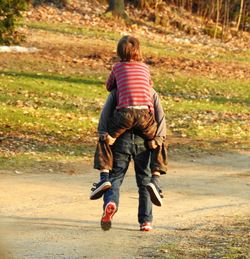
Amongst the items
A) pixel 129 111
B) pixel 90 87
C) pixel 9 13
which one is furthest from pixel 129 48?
pixel 90 87

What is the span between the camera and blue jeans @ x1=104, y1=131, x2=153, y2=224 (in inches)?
338

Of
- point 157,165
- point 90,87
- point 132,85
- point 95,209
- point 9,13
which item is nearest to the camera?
point 132,85

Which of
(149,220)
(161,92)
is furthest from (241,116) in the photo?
(149,220)

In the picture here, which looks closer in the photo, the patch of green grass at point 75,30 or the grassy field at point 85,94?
the grassy field at point 85,94

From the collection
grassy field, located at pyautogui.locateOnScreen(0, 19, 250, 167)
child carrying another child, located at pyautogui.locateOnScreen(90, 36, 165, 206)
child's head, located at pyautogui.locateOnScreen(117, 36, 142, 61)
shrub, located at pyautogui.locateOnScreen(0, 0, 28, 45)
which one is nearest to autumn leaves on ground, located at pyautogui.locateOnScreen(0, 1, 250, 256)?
grassy field, located at pyautogui.locateOnScreen(0, 19, 250, 167)

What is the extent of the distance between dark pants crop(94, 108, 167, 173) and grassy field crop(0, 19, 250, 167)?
4.74 metres

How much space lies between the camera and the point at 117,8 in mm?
35312

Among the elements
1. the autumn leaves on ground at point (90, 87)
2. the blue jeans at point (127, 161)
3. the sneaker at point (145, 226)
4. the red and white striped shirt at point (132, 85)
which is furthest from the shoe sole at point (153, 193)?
the autumn leaves on ground at point (90, 87)

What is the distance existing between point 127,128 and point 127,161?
12.3 inches

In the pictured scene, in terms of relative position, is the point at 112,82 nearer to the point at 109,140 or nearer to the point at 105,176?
the point at 109,140

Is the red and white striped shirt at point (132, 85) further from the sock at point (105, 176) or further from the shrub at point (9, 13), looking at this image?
the shrub at point (9, 13)

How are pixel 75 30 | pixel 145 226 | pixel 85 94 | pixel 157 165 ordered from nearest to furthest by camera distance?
pixel 157 165
pixel 145 226
pixel 85 94
pixel 75 30

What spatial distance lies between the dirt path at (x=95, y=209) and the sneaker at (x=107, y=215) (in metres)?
0.11

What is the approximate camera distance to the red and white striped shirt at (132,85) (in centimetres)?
852
